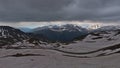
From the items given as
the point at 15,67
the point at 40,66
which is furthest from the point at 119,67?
the point at 15,67

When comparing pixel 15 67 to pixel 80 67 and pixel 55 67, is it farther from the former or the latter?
pixel 80 67

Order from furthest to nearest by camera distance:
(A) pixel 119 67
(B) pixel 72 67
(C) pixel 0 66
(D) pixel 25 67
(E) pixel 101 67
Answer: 1. (C) pixel 0 66
2. (D) pixel 25 67
3. (B) pixel 72 67
4. (E) pixel 101 67
5. (A) pixel 119 67

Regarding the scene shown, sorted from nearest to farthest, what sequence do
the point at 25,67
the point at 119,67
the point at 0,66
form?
the point at 119,67, the point at 25,67, the point at 0,66

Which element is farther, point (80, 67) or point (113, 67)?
point (80, 67)

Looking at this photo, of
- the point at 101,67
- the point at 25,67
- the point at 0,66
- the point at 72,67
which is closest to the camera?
the point at 101,67

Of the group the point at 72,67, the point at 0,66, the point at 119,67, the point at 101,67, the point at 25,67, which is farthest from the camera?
the point at 0,66

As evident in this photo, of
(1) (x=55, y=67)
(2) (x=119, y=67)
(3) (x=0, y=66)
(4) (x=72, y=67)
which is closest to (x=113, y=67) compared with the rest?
(2) (x=119, y=67)

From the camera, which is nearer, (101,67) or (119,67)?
(119,67)

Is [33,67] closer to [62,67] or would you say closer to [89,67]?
[62,67]
